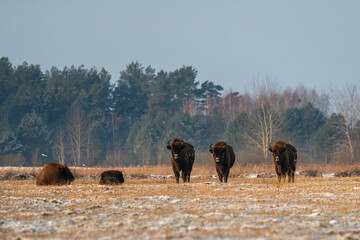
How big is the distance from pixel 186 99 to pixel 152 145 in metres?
16.5

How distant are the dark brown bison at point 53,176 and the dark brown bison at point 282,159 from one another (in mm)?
9281

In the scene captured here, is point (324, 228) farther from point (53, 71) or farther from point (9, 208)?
point (53, 71)

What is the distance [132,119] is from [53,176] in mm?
82643

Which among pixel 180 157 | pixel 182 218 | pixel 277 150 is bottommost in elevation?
pixel 182 218

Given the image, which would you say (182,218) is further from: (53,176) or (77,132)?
(77,132)

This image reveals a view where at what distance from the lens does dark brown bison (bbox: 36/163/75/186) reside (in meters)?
24.4

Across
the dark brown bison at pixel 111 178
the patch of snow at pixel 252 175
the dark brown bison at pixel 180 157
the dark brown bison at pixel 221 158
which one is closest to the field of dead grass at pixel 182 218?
the dark brown bison at pixel 111 178

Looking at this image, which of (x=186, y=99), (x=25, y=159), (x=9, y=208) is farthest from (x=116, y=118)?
(x=9, y=208)

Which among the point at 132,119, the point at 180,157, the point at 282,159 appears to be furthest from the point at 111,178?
the point at 132,119

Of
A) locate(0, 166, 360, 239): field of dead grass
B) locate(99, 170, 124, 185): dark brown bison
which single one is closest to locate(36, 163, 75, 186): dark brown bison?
locate(99, 170, 124, 185): dark brown bison

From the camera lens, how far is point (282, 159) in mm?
26047

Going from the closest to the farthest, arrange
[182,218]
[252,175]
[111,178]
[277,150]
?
1. [182,218]
2. [111,178]
3. [277,150]
4. [252,175]

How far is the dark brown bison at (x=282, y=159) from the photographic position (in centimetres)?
2571

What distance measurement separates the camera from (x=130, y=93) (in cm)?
10425
